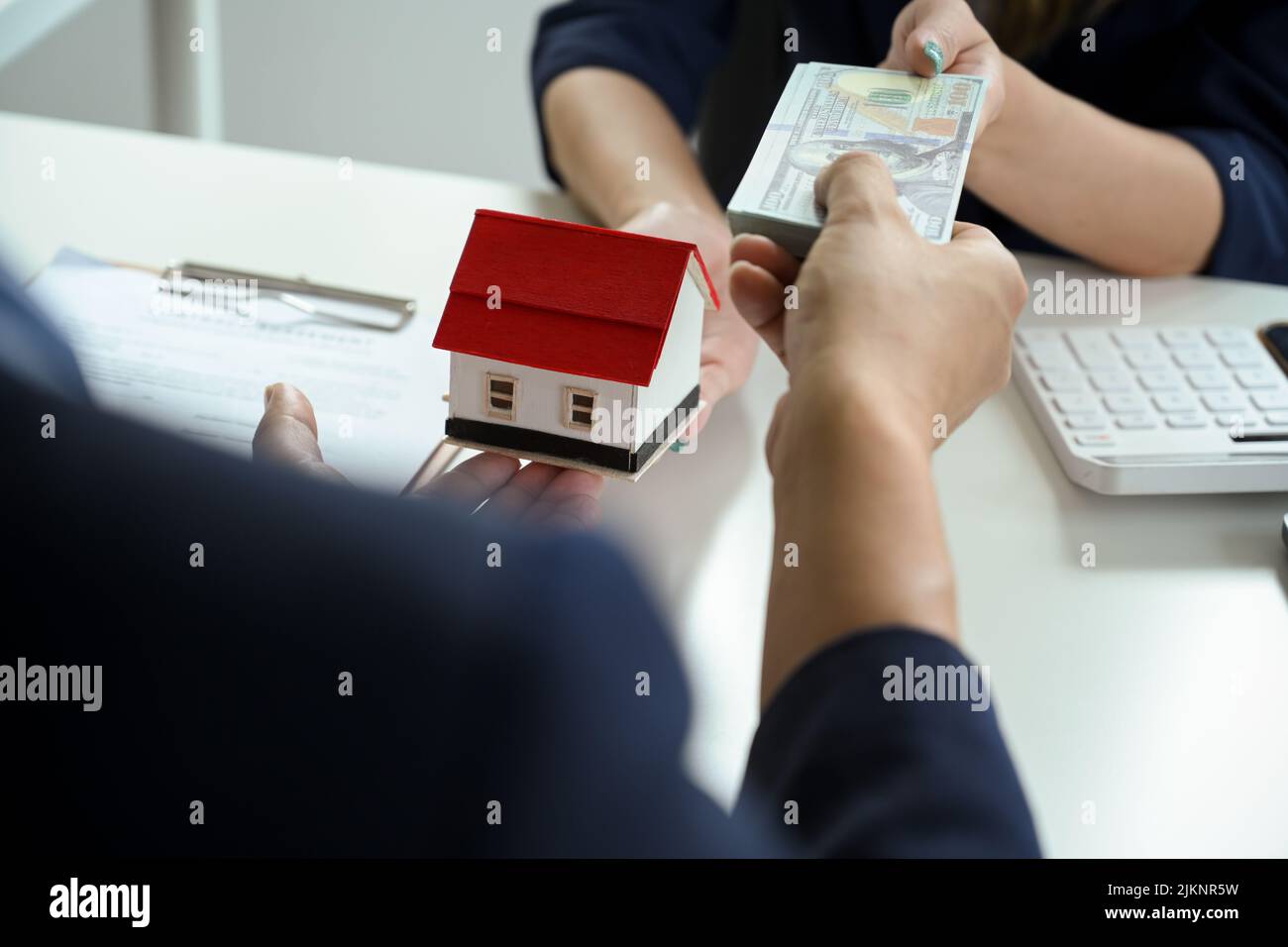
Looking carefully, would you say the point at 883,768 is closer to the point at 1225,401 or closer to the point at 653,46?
the point at 1225,401

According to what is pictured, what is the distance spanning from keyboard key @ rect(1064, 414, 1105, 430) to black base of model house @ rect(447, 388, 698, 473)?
30 cm

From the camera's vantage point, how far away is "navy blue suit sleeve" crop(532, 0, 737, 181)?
0.91 metres

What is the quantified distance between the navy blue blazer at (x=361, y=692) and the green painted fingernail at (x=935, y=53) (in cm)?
27

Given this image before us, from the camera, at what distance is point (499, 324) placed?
39 cm

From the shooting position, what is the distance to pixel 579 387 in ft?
1.28

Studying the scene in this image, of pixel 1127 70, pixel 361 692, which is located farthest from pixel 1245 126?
pixel 361 692

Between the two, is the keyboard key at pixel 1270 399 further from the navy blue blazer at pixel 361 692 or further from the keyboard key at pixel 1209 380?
the navy blue blazer at pixel 361 692

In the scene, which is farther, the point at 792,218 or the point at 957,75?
the point at 957,75

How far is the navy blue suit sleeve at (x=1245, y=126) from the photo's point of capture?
2.76 feet

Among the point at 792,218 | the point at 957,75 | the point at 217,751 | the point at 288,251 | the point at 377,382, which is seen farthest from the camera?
the point at 288,251
